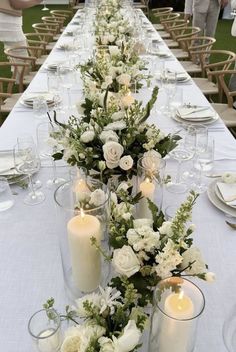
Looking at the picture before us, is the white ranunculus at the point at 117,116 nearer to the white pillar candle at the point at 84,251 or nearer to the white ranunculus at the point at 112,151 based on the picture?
the white ranunculus at the point at 112,151

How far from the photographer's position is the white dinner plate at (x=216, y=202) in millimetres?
1201

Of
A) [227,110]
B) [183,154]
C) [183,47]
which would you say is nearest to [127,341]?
[183,154]

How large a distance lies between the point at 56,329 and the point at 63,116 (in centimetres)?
146

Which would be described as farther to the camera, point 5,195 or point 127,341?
point 5,195

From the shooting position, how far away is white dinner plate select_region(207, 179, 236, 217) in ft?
3.94

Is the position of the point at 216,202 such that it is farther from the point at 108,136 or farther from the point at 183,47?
the point at 183,47

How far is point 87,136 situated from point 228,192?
537 mm

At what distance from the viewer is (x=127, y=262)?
68 centimetres

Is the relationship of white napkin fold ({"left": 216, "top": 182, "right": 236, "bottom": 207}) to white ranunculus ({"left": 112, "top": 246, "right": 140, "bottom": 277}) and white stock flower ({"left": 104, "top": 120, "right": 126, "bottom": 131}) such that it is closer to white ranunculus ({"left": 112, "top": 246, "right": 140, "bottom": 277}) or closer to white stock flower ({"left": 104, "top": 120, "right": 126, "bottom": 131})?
white stock flower ({"left": 104, "top": 120, "right": 126, "bottom": 131})

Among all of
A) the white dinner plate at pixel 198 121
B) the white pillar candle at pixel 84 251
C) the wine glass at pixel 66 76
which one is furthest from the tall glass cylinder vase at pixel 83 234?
the wine glass at pixel 66 76

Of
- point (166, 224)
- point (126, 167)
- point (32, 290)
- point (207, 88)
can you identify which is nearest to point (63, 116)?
point (126, 167)

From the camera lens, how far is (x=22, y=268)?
39.6 inches

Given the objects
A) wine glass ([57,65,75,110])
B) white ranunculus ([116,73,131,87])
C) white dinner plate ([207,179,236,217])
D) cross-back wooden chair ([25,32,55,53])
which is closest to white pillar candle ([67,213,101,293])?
white dinner plate ([207,179,236,217])

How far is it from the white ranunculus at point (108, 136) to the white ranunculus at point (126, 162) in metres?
0.07
